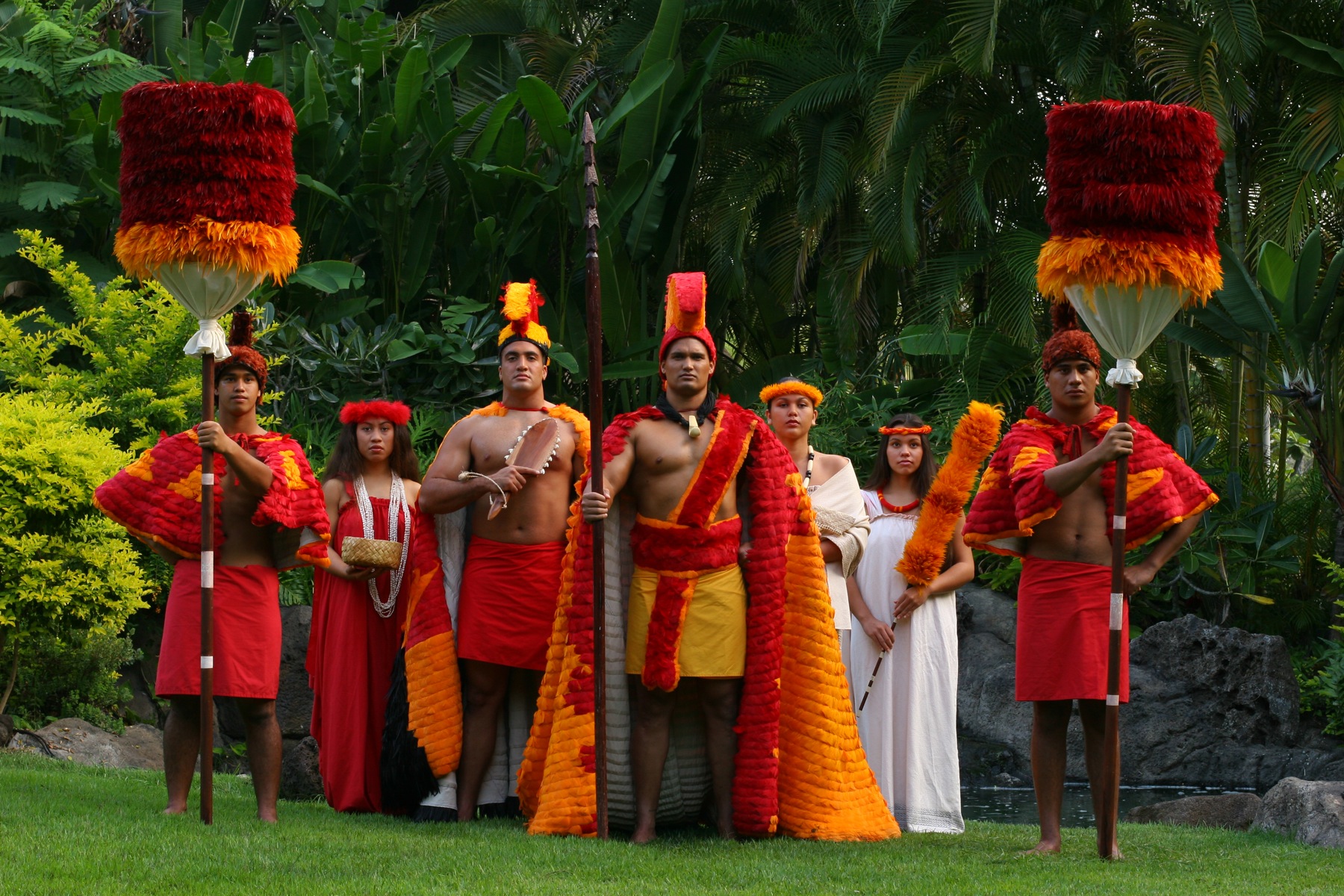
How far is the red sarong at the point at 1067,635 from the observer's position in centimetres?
589

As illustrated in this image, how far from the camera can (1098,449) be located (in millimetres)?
5727

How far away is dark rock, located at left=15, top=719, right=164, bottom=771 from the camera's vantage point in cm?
872

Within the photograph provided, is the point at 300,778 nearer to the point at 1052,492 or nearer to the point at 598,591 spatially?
the point at 598,591

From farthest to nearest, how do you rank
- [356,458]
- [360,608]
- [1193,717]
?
[1193,717]
[356,458]
[360,608]

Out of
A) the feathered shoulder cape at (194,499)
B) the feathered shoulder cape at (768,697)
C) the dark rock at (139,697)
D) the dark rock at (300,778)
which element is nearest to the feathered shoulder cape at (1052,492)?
the feathered shoulder cape at (768,697)

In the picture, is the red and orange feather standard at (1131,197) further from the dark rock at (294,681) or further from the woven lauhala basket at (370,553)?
the dark rock at (294,681)

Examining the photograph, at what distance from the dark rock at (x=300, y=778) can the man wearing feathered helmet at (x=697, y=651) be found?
5.69 ft

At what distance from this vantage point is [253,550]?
6.39m

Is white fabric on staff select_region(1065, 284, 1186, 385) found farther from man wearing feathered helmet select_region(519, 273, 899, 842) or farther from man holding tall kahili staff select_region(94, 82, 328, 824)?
man holding tall kahili staff select_region(94, 82, 328, 824)

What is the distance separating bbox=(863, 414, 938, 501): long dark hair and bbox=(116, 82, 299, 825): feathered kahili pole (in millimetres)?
3165

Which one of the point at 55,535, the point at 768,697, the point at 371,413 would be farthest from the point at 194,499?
the point at 55,535

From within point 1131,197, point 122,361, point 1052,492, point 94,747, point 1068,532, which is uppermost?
point 122,361

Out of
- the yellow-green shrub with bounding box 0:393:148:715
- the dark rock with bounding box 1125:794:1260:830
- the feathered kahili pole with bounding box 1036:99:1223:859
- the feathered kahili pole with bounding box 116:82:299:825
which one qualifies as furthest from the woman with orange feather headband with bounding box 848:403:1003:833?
the yellow-green shrub with bounding box 0:393:148:715

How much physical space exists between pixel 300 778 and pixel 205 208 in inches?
128
